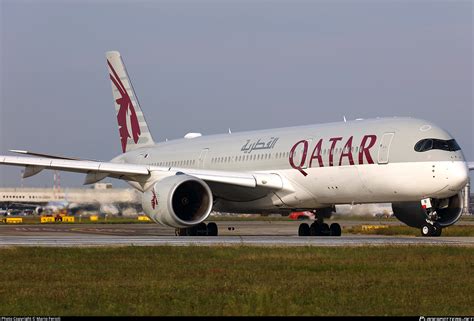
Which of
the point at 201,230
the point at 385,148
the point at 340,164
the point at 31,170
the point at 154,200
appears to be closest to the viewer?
the point at 385,148

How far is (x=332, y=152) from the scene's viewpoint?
112 ft

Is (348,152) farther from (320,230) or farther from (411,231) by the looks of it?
(411,231)

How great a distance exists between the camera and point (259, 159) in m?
37.9

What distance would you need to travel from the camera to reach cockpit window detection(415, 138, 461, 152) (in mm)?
31625

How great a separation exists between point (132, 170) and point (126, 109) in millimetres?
11428

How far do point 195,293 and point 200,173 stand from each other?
2059cm

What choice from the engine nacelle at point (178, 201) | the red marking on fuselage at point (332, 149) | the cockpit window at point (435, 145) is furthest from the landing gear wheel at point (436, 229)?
the engine nacelle at point (178, 201)

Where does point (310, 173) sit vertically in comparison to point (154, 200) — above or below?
above

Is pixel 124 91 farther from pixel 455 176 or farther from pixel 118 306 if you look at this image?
pixel 118 306

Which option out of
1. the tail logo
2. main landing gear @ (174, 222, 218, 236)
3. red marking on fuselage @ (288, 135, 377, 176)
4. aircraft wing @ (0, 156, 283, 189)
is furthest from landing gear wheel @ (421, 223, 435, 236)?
the tail logo

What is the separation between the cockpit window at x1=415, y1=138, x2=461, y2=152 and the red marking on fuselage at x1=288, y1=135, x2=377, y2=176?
5.47 feet

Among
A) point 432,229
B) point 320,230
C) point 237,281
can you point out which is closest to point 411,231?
point 320,230

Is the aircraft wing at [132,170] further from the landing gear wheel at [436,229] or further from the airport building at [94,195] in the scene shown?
the airport building at [94,195]

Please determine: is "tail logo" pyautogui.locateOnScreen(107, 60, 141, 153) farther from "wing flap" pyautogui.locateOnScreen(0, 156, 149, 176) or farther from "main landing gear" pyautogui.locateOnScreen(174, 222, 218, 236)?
"wing flap" pyautogui.locateOnScreen(0, 156, 149, 176)
